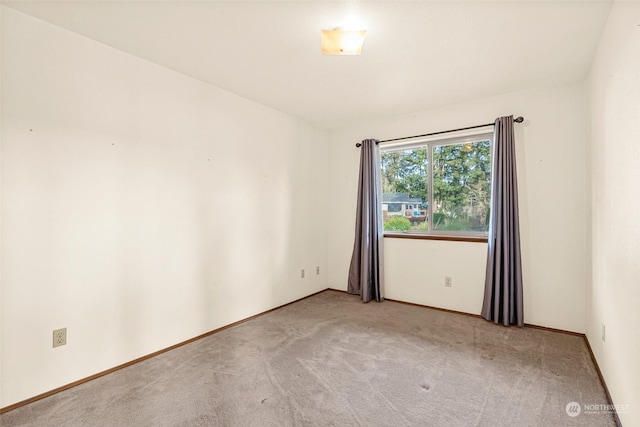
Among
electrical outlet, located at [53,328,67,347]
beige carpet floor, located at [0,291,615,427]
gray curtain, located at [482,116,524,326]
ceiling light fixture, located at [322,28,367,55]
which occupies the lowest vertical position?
beige carpet floor, located at [0,291,615,427]

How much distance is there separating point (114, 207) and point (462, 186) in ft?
11.4

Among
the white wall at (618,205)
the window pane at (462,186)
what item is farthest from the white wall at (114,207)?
the white wall at (618,205)

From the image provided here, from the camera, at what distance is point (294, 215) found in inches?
154

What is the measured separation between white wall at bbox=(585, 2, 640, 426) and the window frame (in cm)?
103

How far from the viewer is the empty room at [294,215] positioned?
1785 mm

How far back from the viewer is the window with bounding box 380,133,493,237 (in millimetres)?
3387

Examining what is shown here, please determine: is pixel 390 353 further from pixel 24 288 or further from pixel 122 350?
pixel 24 288

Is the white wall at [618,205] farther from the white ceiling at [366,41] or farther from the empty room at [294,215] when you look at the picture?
the white ceiling at [366,41]

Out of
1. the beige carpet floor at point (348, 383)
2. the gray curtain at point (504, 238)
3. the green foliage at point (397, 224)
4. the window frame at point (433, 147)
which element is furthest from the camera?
the green foliage at point (397, 224)

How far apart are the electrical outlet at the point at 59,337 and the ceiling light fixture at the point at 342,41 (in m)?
2.60

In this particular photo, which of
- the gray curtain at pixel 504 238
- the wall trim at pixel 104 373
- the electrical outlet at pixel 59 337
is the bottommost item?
the wall trim at pixel 104 373

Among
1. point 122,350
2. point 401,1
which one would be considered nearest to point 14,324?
point 122,350

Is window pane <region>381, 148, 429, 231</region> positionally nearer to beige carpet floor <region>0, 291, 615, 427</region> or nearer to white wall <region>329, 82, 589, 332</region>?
white wall <region>329, 82, 589, 332</region>

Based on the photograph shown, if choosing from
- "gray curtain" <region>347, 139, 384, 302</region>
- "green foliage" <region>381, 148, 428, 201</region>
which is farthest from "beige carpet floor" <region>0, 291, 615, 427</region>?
"green foliage" <region>381, 148, 428, 201</region>
